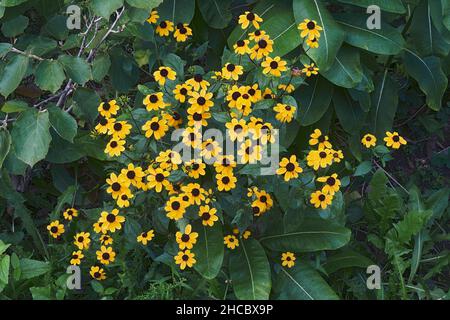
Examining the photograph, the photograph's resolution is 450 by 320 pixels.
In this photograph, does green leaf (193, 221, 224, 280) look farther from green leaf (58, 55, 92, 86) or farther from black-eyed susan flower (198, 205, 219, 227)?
green leaf (58, 55, 92, 86)

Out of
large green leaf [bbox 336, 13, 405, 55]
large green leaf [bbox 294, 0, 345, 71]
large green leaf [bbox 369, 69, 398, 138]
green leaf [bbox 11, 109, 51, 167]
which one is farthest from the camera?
large green leaf [bbox 369, 69, 398, 138]

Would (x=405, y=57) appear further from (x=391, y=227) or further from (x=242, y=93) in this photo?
(x=242, y=93)

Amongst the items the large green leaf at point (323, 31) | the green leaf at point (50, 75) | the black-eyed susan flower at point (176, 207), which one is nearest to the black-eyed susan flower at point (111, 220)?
the black-eyed susan flower at point (176, 207)

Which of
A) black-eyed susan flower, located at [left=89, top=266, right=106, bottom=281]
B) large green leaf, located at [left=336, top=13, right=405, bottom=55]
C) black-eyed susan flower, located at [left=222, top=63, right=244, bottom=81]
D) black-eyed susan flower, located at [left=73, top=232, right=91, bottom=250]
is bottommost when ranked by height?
black-eyed susan flower, located at [left=89, top=266, right=106, bottom=281]

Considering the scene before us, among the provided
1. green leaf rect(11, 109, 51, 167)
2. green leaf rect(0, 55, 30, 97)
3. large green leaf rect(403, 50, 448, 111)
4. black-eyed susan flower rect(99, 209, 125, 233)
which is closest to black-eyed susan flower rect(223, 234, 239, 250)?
black-eyed susan flower rect(99, 209, 125, 233)

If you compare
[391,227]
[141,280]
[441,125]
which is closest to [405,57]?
[441,125]

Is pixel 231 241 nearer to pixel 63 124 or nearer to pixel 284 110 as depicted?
pixel 284 110
